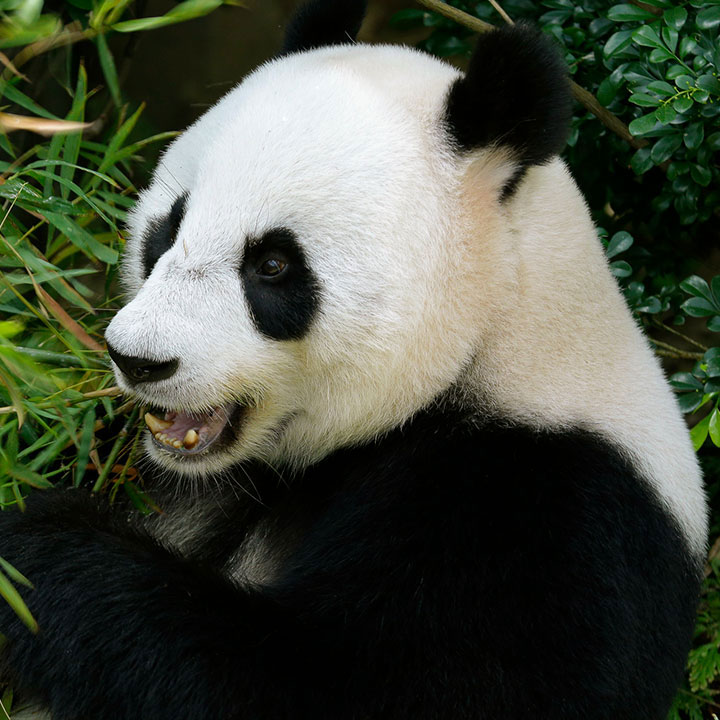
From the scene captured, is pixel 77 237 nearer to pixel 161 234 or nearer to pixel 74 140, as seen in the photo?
pixel 161 234

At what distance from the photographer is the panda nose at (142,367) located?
6.61 ft

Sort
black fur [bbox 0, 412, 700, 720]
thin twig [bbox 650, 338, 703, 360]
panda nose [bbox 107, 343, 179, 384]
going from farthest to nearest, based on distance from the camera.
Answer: thin twig [bbox 650, 338, 703, 360], black fur [bbox 0, 412, 700, 720], panda nose [bbox 107, 343, 179, 384]

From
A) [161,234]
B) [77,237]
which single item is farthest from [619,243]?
[77,237]

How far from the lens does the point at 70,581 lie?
2227 millimetres

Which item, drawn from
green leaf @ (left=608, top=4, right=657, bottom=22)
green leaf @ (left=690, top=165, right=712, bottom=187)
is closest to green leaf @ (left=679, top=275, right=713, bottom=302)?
green leaf @ (left=690, top=165, right=712, bottom=187)

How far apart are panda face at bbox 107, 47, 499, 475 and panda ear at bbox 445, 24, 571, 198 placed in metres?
0.07

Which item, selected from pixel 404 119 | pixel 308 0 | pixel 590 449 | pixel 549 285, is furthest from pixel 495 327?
pixel 308 0

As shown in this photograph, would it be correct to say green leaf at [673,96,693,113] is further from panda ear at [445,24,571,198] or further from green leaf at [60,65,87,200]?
green leaf at [60,65,87,200]

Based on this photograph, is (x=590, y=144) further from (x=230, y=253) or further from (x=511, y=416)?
(x=230, y=253)

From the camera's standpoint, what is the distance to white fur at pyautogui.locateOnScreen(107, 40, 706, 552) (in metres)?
2.16

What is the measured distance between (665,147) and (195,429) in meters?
1.82

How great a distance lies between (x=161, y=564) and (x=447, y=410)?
2.31 feet

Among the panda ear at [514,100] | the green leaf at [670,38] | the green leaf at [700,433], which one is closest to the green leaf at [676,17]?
the green leaf at [670,38]

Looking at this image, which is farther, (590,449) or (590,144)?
(590,144)
